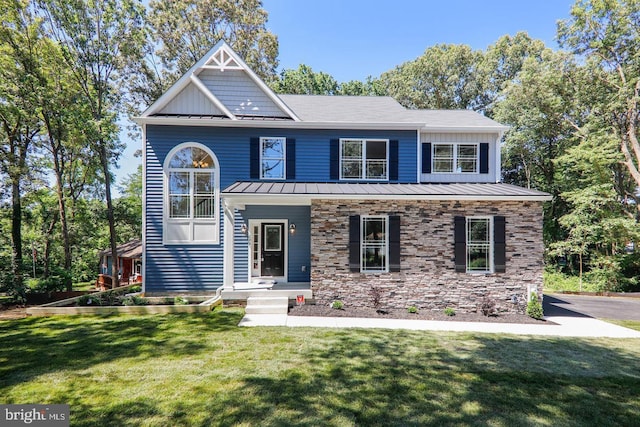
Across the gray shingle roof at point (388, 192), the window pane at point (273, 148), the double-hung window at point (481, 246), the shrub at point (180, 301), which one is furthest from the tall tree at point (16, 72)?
the double-hung window at point (481, 246)

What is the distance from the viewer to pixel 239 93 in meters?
11.2

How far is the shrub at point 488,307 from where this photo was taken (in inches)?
342

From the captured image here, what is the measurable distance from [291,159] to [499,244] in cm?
785

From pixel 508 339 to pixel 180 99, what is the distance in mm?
13169

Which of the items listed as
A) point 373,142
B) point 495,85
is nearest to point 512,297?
point 373,142

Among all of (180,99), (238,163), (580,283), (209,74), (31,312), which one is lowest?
(580,283)

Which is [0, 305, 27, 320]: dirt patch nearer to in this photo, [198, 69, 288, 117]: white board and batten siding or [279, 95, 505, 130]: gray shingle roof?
[198, 69, 288, 117]: white board and batten siding

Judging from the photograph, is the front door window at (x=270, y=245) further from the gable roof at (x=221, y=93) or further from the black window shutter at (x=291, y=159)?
the gable roof at (x=221, y=93)

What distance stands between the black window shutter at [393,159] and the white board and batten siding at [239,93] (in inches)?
179

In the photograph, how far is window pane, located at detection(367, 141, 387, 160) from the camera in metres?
11.5

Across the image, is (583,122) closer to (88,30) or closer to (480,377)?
(480,377)

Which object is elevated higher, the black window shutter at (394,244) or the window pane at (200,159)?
the window pane at (200,159)

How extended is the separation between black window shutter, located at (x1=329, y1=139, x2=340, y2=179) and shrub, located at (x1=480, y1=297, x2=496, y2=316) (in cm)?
664

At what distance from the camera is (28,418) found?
373 cm
